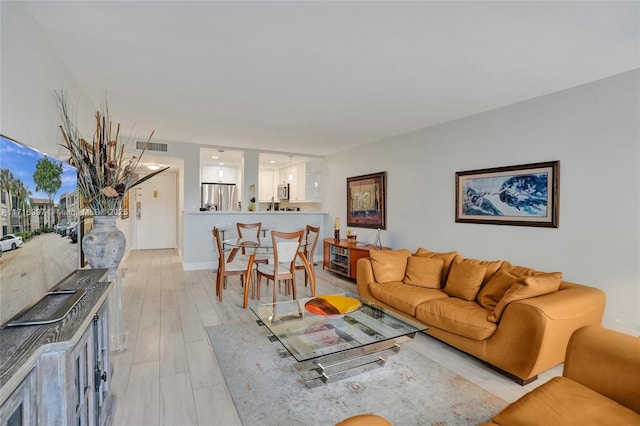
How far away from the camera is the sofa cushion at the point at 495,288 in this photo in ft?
8.97

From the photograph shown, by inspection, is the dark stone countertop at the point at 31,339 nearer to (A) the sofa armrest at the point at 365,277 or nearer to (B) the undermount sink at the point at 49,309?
(B) the undermount sink at the point at 49,309

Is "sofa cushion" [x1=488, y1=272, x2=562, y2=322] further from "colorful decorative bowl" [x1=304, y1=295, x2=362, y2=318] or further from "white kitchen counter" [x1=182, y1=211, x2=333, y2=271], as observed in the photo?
"white kitchen counter" [x1=182, y1=211, x2=333, y2=271]

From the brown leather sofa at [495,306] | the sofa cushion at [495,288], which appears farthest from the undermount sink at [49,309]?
the sofa cushion at [495,288]

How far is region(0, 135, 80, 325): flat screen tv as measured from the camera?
122 centimetres

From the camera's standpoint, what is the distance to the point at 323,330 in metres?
2.47

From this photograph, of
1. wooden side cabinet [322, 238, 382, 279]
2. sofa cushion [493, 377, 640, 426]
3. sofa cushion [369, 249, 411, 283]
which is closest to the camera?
sofa cushion [493, 377, 640, 426]

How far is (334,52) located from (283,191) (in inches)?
234

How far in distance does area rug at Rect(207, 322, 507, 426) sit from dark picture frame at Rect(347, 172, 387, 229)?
2.86 metres

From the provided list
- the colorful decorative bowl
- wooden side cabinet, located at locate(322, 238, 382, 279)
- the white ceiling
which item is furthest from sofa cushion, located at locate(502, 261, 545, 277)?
wooden side cabinet, located at locate(322, 238, 382, 279)

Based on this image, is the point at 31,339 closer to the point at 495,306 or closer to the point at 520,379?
the point at 520,379

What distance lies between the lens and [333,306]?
9.14ft

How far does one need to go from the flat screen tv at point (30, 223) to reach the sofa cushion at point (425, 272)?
3148 millimetres

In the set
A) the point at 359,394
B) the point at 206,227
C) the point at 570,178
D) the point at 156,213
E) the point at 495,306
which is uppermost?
the point at 570,178

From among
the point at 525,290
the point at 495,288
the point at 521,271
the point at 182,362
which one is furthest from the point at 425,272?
the point at 182,362
